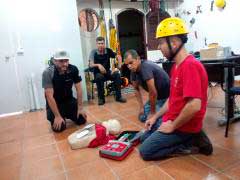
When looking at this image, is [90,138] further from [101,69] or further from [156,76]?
[101,69]

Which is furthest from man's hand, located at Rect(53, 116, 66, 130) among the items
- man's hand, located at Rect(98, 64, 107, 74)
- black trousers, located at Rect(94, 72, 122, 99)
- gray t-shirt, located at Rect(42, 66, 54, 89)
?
man's hand, located at Rect(98, 64, 107, 74)

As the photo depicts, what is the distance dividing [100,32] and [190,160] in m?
4.08

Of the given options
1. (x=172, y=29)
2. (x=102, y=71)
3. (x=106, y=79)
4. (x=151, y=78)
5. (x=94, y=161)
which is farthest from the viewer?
(x=106, y=79)

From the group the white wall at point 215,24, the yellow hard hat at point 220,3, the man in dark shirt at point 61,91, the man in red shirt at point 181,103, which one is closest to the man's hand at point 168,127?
the man in red shirt at point 181,103

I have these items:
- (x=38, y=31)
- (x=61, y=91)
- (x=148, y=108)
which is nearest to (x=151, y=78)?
(x=148, y=108)

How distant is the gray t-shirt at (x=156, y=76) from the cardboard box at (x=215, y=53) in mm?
606

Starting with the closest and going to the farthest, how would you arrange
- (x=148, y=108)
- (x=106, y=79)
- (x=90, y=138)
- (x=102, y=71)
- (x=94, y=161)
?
(x=94, y=161)
(x=90, y=138)
(x=148, y=108)
(x=102, y=71)
(x=106, y=79)

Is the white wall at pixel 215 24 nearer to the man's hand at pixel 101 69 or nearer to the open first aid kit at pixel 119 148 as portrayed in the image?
the man's hand at pixel 101 69

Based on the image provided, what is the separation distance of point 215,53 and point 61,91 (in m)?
2.01

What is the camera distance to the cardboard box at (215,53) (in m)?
2.70

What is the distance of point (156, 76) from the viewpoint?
2.60 m

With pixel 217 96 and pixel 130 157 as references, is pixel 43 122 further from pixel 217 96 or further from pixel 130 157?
pixel 217 96

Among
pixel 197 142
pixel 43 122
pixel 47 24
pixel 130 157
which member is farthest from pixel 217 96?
pixel 47 24

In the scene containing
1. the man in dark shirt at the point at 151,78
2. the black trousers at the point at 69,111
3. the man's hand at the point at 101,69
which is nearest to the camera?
the man in dark shirt at the point at 151,78
